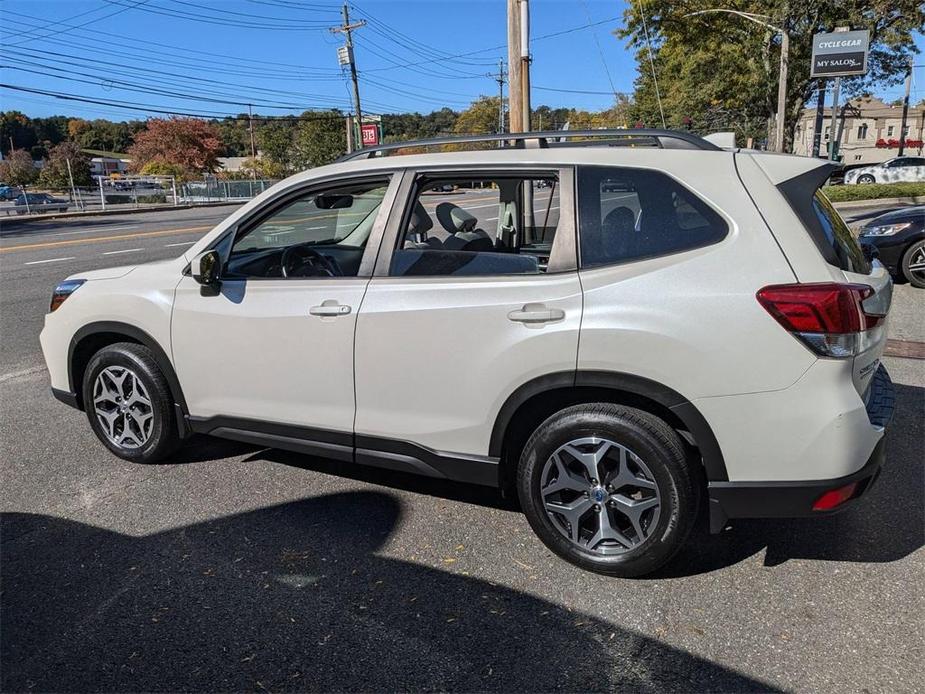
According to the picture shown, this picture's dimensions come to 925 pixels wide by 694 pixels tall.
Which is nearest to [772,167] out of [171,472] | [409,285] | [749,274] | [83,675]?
[749,274]

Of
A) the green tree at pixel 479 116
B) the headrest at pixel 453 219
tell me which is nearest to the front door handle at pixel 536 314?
the headrest at pixel 453 219

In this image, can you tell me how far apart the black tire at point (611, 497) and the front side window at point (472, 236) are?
692 mm

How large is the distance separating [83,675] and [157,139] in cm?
7205

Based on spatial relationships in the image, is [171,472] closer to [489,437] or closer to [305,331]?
[305,331]

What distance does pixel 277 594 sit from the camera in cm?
289

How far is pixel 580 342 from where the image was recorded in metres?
2.77

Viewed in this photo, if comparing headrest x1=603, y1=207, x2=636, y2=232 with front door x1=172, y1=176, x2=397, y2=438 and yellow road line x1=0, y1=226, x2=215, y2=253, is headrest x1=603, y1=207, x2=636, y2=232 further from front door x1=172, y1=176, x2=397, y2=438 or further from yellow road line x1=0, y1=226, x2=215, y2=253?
yellow road line x1=0, y1=226, x2=215, y2=253

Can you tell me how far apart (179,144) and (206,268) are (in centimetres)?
6985

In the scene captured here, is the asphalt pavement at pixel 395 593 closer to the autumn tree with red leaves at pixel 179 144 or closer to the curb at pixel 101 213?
the curb at pixel 101 213

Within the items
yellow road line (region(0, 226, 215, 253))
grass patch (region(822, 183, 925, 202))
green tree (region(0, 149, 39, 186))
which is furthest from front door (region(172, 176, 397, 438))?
green tree (region(0, 149, 39, 186))

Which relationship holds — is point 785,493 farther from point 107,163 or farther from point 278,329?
point 107,163

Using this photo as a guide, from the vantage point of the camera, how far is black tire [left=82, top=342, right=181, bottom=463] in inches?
154

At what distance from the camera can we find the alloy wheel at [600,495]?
2840 mm

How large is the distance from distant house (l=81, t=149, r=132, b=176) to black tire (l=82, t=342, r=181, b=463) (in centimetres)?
9142
